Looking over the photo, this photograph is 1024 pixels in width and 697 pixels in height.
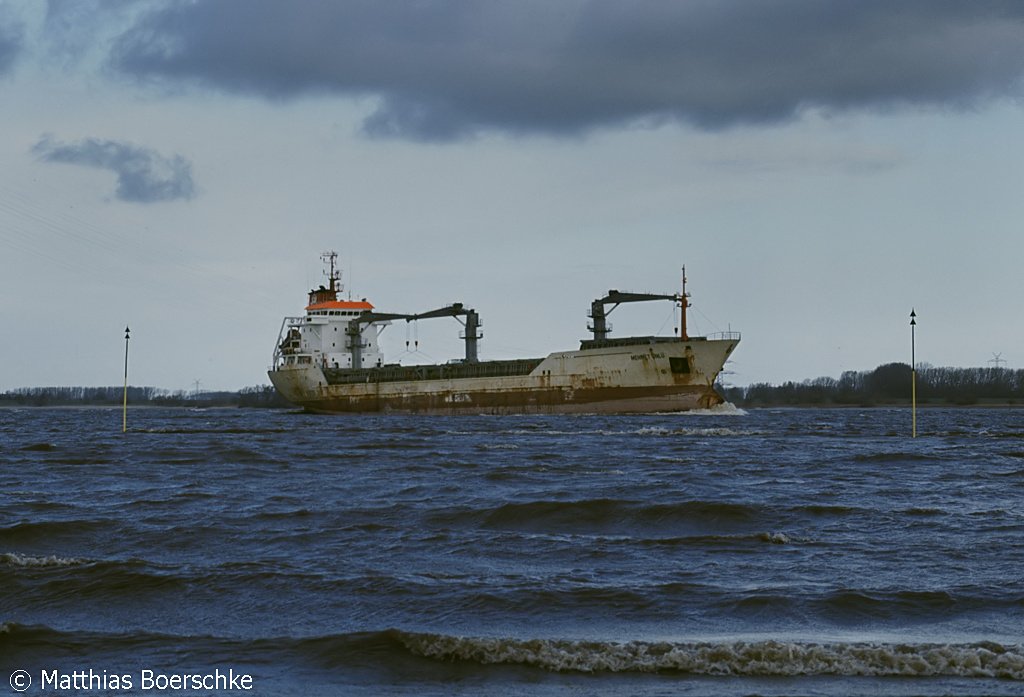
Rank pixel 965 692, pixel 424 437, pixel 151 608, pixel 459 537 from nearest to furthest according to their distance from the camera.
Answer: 1. pixel 965 692
2. pixel 151 608
3. pixel 459 537
4. pixel 424 437

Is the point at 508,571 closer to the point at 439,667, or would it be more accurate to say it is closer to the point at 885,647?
the point at 439,667

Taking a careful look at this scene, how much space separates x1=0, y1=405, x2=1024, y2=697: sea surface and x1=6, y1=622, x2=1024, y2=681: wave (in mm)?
23

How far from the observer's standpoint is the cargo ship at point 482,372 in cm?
5916

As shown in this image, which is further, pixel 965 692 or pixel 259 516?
pixel 259 516

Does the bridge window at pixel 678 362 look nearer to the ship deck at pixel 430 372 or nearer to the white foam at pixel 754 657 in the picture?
the ship deck at pixel 430 372

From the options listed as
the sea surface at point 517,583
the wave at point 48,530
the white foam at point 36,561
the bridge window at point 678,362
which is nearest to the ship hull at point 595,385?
the bridge window at point 678,362

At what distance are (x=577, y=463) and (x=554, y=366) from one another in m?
38.0

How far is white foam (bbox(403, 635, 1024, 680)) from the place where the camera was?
7.28 m

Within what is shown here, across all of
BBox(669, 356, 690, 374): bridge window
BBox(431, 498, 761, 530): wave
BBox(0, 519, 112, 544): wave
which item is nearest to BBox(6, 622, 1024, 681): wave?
BBox(0, 519, 112, 544): wave

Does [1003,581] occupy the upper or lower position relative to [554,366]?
lower

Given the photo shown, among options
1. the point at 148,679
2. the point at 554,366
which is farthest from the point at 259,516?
the point at 554,366

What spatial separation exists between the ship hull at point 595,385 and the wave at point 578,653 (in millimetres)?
50973

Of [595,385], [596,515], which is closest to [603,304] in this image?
[595,385]

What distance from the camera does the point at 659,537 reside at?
1345 cm
